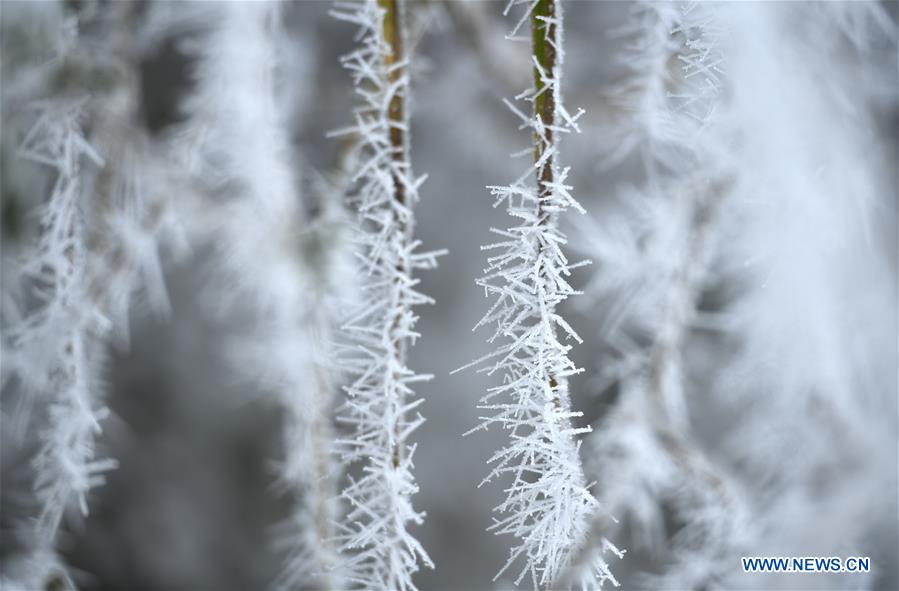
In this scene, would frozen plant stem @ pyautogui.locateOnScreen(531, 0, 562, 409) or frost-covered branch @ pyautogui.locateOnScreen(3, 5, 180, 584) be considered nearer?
frozen plant stem @ pyautogui.locateOnScreen(531, 0, 562, 409)

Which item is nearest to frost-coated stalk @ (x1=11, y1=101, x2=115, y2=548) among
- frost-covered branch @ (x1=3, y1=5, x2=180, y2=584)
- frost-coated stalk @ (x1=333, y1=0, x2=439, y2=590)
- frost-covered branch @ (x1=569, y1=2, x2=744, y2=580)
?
frost-covered branch @ (x1=3, y1=5, x2=180, y2=584)

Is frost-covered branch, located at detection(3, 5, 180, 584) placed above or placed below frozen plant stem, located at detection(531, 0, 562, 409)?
below

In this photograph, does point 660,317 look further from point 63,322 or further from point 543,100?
point 63,322

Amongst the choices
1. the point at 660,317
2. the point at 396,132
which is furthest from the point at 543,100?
the point at 660,317

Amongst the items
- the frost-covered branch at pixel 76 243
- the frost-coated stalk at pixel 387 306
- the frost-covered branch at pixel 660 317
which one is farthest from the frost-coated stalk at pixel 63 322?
the frost-covered branch at pixel 660 317

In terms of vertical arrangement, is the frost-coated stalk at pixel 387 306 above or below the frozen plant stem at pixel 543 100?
below

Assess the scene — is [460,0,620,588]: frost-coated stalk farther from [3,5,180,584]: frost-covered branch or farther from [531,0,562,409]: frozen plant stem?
A: [3,5,180,584]: frost-covered branch

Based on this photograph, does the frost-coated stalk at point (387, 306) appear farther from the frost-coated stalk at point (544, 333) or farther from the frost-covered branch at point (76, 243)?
the frost-covered branch at point (76, 243)

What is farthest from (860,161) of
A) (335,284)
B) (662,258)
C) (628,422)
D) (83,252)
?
(83,252)

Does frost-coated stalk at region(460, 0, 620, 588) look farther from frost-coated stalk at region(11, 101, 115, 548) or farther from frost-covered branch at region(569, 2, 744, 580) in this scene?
frost-coated stalk at region(11, 101, 115, 548)
